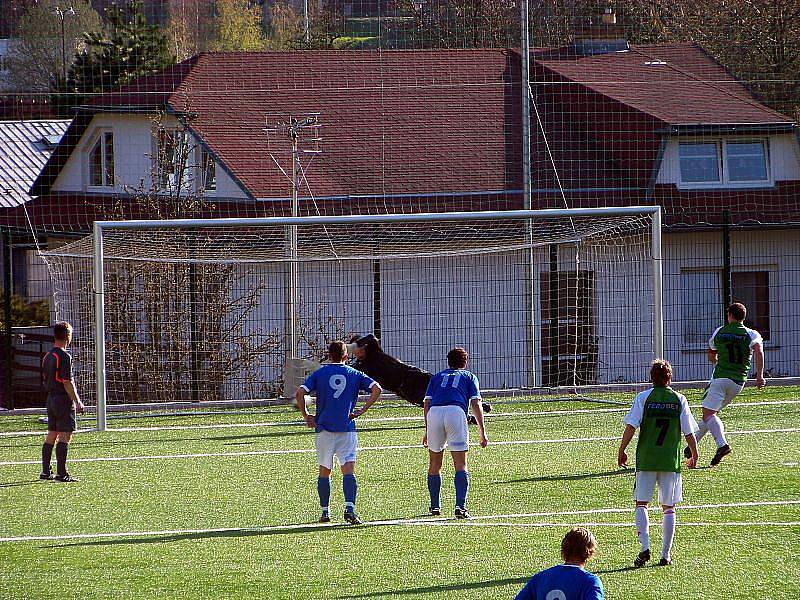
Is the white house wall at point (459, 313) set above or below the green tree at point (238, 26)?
below

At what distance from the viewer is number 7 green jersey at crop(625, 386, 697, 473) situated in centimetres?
820

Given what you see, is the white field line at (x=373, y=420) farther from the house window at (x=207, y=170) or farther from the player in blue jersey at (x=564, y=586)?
the player in blue jersey at (x=564, y=586)

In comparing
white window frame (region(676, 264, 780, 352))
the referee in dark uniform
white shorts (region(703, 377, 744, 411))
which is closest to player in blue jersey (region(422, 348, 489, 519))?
white shorts (region(703, 377, 744, 411))

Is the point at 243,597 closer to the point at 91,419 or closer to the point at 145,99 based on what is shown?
the point at 91,419

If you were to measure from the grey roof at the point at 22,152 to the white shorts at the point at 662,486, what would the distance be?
27056 millimetres

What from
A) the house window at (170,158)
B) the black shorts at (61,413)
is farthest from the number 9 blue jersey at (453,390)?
the house window at (170,158)

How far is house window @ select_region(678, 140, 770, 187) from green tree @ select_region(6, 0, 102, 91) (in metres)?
22.6

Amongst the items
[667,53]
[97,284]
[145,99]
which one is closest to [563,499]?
[97,284]

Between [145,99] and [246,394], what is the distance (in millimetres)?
8062

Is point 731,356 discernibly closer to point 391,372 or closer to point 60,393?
point 391,372

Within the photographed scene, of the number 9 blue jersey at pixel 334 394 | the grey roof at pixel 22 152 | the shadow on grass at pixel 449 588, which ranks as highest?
the grey roof at pixel 22 152

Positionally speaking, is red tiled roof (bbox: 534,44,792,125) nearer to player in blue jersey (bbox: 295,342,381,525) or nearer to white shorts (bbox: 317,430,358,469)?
player in blue jersey (bbox: 295,342,381,525)

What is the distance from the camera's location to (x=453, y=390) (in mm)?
9953

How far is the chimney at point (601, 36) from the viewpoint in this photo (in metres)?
26.8
